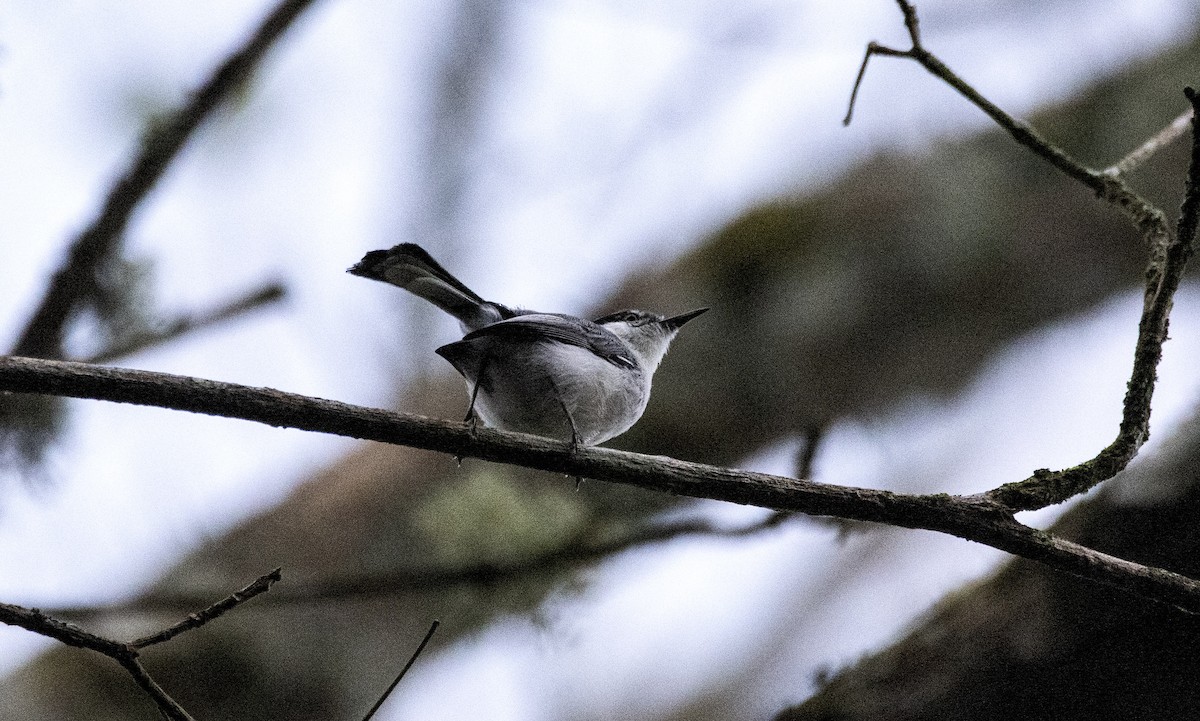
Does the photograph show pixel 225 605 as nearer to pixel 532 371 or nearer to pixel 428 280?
Answer: pixel 428 280

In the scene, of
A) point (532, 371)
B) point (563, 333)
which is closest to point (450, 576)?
point (532, 371)

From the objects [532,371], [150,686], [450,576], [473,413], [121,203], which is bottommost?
[150,686]

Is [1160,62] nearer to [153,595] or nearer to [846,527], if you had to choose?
[846,527]

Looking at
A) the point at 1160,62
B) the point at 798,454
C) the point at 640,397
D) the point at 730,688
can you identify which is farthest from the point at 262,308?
the point at 1160,62

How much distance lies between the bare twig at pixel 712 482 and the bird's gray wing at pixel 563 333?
0.95 m

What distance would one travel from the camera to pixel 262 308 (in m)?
3.10

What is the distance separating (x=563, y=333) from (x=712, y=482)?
1384 millimetres

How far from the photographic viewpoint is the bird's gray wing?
10.1ft

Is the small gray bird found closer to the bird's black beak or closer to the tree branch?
the tree branch

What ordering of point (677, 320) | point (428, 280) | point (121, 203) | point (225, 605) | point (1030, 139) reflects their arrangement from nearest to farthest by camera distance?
point (225, 605), point (1030, 139), point (428, 280), point (121, 203), point (677, 320)

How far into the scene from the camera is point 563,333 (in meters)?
3.33

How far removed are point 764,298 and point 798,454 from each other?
200cm

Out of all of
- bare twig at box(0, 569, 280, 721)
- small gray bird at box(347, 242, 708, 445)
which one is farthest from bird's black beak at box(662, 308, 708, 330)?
bare twig at box(0, 569, 280, 721)

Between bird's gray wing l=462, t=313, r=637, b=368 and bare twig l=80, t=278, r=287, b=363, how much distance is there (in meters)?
0.64
